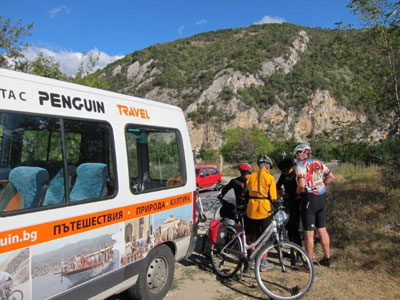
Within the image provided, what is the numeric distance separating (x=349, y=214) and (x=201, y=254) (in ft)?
12.7

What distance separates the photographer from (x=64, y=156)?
2832 millimetres

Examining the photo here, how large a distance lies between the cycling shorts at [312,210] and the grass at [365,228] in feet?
2.98

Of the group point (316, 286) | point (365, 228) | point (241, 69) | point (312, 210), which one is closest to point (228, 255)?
point (316, 286)

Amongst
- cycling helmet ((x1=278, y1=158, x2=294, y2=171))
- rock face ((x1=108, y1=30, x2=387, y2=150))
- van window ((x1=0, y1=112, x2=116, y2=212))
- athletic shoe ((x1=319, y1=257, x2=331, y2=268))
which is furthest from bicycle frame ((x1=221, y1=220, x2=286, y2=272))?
rock face ((x1=108, y1=30, x2=387, y2=150))

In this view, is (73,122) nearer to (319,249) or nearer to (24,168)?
(24,168)

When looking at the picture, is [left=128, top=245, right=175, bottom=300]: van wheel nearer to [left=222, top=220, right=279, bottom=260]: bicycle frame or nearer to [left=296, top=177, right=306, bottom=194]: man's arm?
[left=222, top=220, right=279, bottom=260]: bicycle frame

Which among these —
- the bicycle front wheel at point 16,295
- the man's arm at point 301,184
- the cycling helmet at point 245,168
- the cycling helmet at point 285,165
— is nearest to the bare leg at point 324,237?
the man's arm at point 301,184

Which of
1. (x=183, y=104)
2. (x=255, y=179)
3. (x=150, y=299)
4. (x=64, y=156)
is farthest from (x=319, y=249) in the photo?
(x=183, y=104)

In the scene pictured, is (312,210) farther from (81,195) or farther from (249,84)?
(249,84)

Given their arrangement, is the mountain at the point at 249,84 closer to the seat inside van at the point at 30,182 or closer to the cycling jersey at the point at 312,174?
the cycling jersey at the point at 312,174

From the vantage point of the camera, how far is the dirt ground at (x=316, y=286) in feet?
13.5

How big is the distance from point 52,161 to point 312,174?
3516 millimetres

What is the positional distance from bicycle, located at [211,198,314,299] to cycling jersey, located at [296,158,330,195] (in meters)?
0.66

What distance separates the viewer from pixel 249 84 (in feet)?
217
